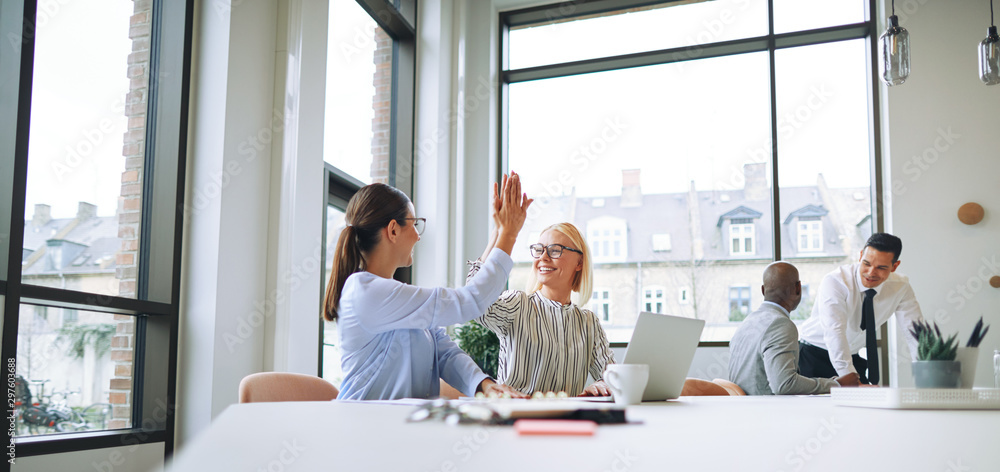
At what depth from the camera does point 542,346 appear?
2.74 meters

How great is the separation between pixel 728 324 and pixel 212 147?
11.7 ft

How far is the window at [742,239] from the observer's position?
5.30 metres

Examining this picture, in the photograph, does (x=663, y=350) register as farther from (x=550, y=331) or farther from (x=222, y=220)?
(x=222, y=220)

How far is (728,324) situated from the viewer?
522 centimetres

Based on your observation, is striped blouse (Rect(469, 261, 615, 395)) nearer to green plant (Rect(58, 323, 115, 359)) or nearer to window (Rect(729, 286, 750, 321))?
green plant (Rect(58, 323, 115, 359))

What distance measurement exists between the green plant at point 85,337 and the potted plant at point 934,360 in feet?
8.80

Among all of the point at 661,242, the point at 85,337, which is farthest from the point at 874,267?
the point at 85,337

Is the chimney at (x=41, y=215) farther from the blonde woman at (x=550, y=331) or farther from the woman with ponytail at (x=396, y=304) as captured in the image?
the blonde woman at (x=550, y=331)

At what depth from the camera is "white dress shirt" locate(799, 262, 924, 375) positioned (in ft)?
11.7

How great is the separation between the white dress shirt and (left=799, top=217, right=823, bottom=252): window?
90 cm

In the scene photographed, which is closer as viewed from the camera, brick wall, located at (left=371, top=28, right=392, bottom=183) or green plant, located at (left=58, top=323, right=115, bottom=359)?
green plant, located at (left=58, top=323, right=115, bottom=359)

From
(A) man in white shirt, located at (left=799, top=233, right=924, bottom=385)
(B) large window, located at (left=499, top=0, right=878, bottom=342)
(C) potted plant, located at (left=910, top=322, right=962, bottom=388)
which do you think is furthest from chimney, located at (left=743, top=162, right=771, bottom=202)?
(C) potted plant, located at (left=910, top=322, right=962, bottom=388)

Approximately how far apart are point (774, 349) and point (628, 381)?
5.73ft

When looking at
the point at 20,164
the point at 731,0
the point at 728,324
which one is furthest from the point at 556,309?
the point at 731,0
